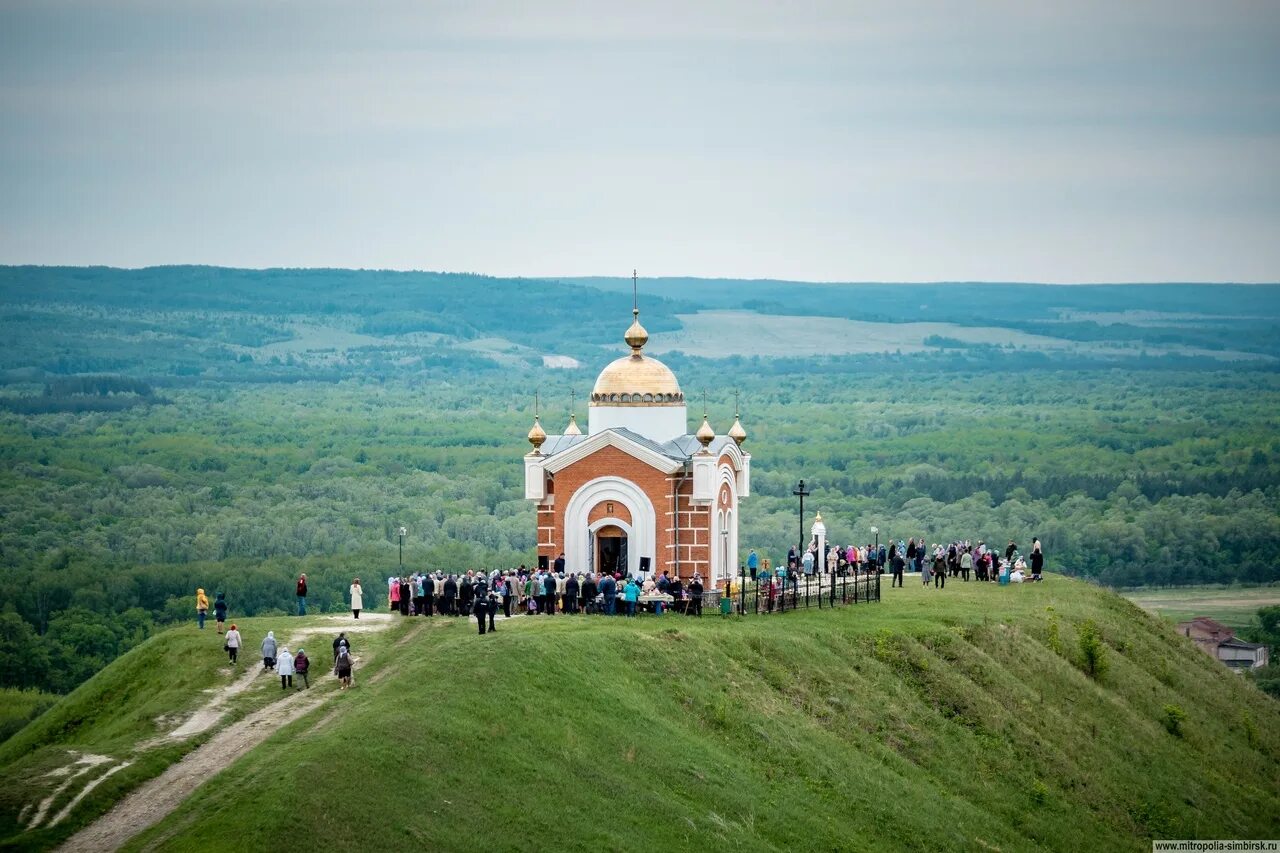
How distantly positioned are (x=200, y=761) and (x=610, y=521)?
17364 millimetres

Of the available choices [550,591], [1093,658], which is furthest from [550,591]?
[1093,658]

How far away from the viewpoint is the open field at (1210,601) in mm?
110500

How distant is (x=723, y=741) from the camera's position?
38.0m

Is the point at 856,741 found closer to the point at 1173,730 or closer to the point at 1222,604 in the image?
the point at 1173,730

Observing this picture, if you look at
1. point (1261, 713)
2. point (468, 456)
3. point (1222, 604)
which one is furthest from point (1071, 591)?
point (468, 456)

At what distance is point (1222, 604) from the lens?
117312mm

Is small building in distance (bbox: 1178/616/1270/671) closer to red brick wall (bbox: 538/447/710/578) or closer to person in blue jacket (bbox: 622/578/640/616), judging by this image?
red brick wall (bbox: 538/447/710/578)

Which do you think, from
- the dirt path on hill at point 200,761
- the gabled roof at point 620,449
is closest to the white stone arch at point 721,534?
the gabled roof at point 620,449

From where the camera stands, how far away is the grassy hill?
103 feet

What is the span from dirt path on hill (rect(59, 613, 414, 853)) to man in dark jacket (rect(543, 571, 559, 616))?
17.2 feet

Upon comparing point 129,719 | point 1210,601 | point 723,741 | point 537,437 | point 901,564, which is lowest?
point 1210,601

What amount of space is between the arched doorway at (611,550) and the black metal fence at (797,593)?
8.73ft

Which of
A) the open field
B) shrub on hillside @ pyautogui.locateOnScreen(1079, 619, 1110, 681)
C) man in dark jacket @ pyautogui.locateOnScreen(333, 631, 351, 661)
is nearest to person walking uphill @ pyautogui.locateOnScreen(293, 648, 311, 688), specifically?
man in dark jacket @ pyautogui.locateOnScreen(333, 631, 351, 661)

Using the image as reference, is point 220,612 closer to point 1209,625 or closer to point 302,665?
point 302,665
